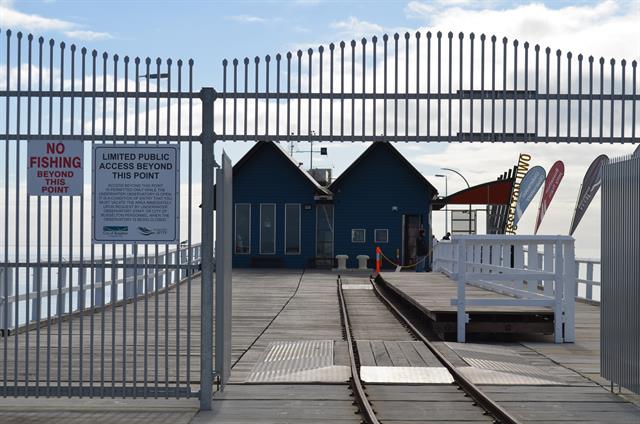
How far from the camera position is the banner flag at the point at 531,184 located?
30.8 metres

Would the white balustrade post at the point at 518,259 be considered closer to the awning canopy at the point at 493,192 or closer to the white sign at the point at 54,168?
the white sign at the point at 54,168

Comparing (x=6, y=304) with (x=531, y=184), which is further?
(x=531, y=184)

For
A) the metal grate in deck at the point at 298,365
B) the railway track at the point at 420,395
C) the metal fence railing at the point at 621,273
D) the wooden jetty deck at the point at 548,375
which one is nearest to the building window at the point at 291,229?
the wooden jetty deck at the point at 548,375

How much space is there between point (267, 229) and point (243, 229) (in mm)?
1140

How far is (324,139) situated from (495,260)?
12480 mm

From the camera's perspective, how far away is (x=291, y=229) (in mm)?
48719

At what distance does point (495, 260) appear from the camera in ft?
72.3

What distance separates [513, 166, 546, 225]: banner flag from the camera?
1211 inches

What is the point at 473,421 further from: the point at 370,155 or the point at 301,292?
the point at 370,155

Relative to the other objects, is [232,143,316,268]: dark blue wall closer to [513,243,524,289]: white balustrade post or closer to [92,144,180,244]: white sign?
[513,243,524,289]: white balustrade post

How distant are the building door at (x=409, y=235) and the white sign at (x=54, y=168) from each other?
39670 mm

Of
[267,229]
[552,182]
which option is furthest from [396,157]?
[552,182]

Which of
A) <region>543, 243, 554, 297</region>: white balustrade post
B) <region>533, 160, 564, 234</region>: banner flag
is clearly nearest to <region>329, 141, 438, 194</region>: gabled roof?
<region>533, 160, 564, 234</region>: banner flag

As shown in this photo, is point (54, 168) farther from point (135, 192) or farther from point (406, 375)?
point (406, 375)
